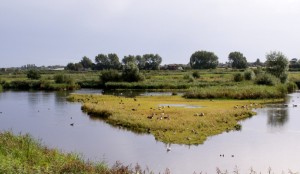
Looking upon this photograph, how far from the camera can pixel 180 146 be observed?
27.0 metres

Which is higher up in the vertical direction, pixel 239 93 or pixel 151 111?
pixel 239 93

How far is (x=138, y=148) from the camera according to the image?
2692 centimetres

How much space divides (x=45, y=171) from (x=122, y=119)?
83.4ft

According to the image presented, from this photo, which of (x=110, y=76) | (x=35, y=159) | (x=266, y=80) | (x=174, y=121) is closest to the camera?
(x=35, y=159)

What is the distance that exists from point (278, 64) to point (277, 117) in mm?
49550

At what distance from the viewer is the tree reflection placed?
37338mm

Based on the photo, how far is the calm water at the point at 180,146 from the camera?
2311 centimetres

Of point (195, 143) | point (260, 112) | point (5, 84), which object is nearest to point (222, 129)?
point (195, 143)

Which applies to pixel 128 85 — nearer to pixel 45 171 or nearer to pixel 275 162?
pixel 275 162

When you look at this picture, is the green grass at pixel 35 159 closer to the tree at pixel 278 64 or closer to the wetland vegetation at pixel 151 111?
the wetland vegetation at pixel 151 111

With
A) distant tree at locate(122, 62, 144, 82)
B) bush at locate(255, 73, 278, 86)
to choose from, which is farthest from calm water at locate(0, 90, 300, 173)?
distant tree at locate(122, 62, 144, 82)

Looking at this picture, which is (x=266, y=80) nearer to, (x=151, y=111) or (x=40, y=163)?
(x=151, y=111)

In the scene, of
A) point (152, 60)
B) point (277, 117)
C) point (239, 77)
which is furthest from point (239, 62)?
point (277, 117)

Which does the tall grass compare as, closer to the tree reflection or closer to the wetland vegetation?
the wetland vegetation
